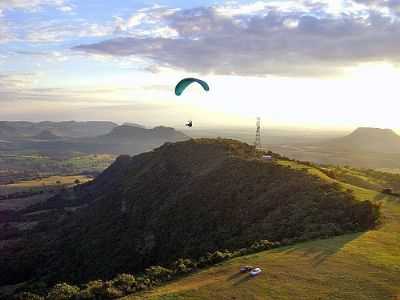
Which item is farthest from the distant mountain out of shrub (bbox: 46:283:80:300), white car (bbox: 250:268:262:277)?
shrub (bbox: 46:283:80:300)

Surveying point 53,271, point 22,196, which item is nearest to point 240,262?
point 53,271

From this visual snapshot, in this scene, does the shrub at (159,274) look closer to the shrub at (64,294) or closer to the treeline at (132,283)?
the treeline at (132,283)

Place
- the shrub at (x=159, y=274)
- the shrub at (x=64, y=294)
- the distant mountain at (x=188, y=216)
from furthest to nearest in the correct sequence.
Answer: the distant mountain at (x=188, y=216) < the shrub at (x=159, y=274) < the shrub at (x=64, y=294)

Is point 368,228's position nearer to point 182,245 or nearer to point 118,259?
point 182,245

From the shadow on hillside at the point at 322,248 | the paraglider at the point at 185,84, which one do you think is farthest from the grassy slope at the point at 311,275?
the paraglider at the point at 185,84

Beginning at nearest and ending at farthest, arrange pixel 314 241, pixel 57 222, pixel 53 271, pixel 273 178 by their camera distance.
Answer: pixel 314 241 < pixel 273 178 < pixel 53 271 < pixel 57 222

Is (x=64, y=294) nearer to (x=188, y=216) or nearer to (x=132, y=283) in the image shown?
(x=132, y=283)

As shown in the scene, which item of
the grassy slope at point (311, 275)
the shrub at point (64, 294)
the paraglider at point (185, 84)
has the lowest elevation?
the shrub at point (64, 294)
